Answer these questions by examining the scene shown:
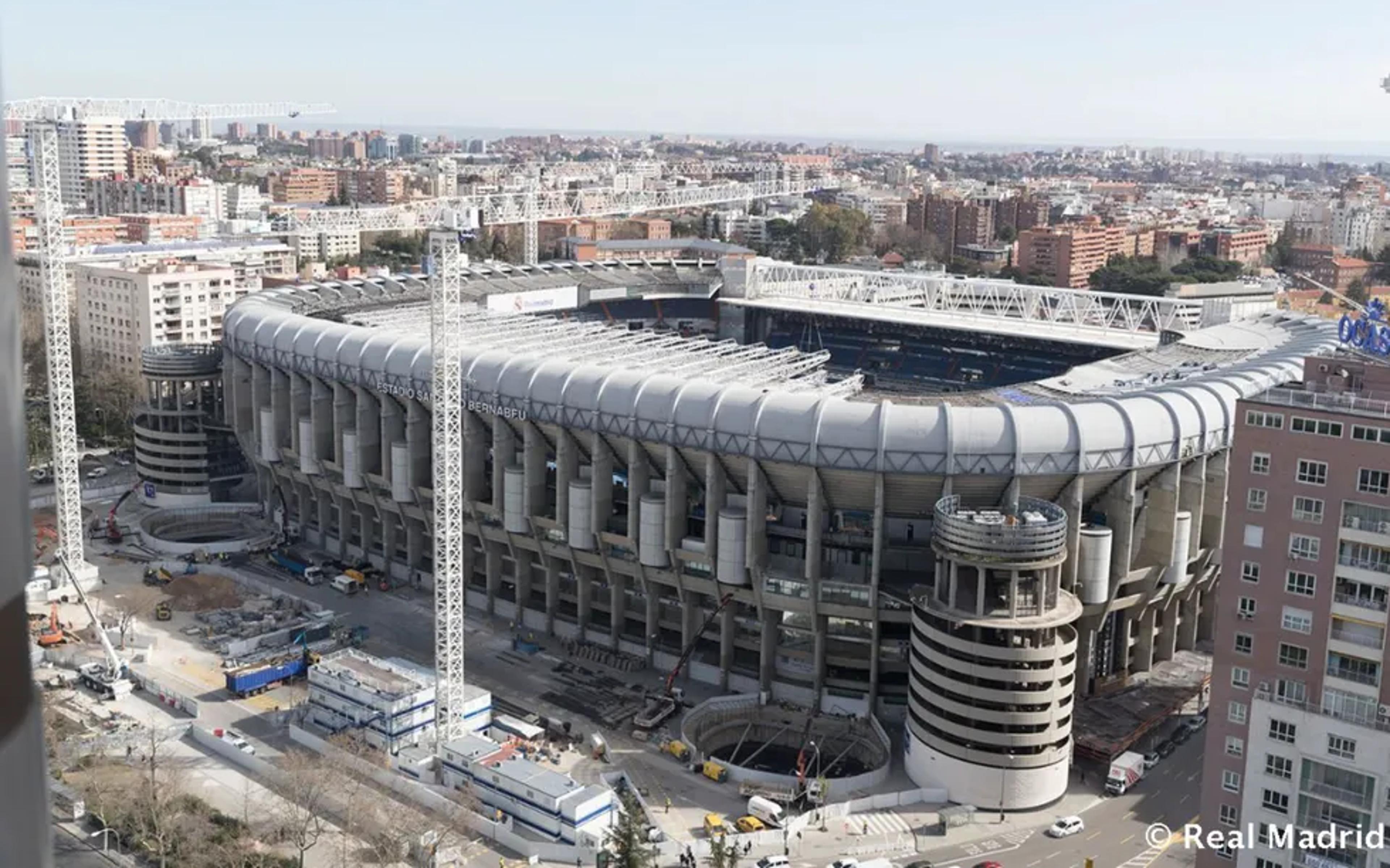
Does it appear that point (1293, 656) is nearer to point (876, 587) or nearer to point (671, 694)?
point (876, 587)

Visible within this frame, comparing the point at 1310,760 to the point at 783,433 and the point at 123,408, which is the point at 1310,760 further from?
the point at 123,408

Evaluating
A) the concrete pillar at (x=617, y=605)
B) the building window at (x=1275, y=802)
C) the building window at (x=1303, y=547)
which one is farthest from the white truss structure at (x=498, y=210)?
the building window at (x=1275, y=802)

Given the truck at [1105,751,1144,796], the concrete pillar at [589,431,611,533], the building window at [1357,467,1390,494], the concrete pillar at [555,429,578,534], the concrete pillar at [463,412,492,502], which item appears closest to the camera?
the building window at [1357,467,1390,494]

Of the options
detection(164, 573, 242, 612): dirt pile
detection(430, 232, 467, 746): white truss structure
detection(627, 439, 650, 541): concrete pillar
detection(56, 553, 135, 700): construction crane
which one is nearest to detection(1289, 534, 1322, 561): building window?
detection(627, 439, 650, 541): concrete pillar

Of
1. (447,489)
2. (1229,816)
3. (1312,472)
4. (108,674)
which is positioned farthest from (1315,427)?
(108,674)

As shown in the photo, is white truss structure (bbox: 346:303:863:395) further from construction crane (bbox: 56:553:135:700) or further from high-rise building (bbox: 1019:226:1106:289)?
high-rise building (bbox: 1019:226:1106:289)

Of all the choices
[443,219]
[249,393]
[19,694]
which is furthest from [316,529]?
[19,694]
